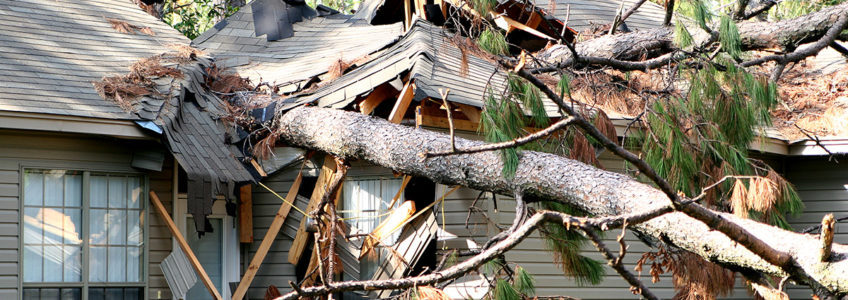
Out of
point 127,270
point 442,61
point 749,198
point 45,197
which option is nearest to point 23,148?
point 45,197

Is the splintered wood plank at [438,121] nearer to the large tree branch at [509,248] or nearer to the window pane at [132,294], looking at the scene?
the window pane at [132,294]

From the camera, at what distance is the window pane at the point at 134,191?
8.16 meters

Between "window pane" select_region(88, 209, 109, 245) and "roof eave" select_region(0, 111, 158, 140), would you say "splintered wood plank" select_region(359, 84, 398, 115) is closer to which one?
"roof eave" select_region(0, 111, 158, 140)

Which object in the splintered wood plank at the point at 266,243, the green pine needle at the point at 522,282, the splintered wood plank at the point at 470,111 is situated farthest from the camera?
the splintered wood plank at the point at 266,243

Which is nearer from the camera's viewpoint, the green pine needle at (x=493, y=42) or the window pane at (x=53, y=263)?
the green pine needle at (x=493, y=42)

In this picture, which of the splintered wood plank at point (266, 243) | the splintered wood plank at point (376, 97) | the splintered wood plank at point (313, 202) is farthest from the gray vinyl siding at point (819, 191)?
the splintered wood plank at point (266, 243)

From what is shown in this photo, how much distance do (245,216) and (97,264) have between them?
5.81 feet

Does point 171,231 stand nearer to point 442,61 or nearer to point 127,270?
point 127,270

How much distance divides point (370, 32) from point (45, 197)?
499 centimetres

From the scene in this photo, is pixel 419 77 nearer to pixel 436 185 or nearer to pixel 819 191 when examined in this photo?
pixel 436 185

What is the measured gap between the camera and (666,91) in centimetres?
637

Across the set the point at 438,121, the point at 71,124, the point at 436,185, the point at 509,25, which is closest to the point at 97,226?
the point at 71,124

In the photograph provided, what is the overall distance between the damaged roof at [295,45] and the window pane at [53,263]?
285cm

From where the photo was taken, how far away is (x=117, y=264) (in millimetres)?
7977
